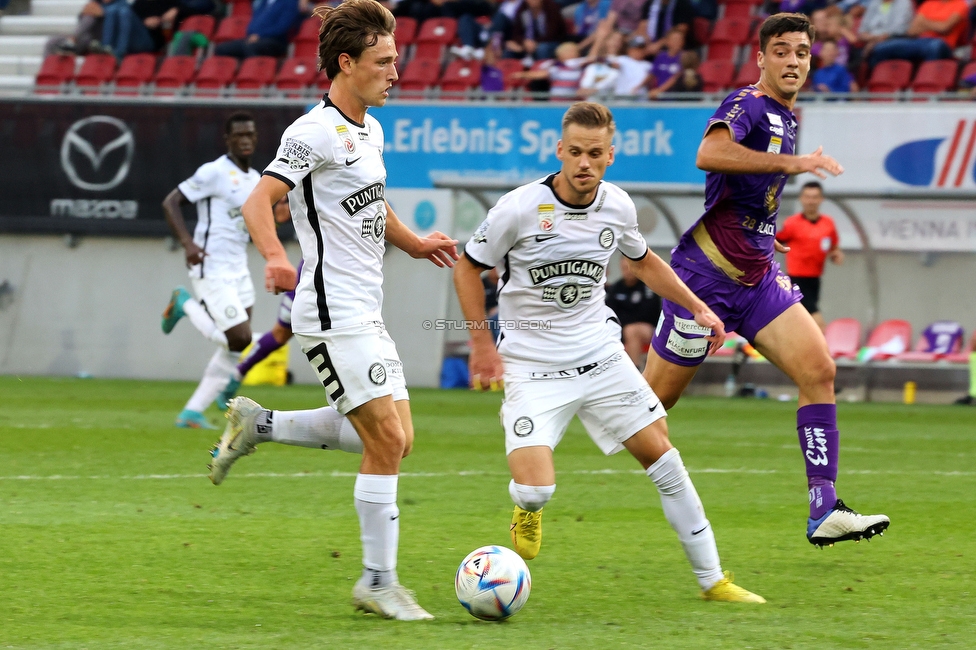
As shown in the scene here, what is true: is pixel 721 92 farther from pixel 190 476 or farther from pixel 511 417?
pixel 511 417

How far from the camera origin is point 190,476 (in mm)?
8789

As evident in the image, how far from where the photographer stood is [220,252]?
470 inches

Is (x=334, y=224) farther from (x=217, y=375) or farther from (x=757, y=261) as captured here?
(x=217, y=375)

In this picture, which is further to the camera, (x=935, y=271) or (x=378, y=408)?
(x=935, y=271)

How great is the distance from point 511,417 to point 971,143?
12.8 m

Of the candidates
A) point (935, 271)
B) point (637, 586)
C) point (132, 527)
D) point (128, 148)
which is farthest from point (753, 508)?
point (128, 148)

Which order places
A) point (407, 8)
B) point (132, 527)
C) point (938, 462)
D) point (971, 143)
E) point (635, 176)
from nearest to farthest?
point (132, 527) → point (938, 462) → point (971, 143) → point (635, 176) → point (407, 8)

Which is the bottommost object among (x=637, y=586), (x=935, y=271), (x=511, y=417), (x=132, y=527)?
(x=935, y=271)

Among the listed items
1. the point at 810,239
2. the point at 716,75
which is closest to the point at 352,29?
the point at 810,239

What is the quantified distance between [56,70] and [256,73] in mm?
3750

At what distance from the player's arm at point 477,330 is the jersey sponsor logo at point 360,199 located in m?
0.51

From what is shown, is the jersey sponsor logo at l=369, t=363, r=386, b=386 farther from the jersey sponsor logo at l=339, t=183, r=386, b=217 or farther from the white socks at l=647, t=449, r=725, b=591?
the white socks at l=647, t=449, r=725, b=591

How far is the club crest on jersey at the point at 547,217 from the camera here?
17.8 ft

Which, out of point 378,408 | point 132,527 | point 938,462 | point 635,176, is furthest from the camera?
point 635,176
